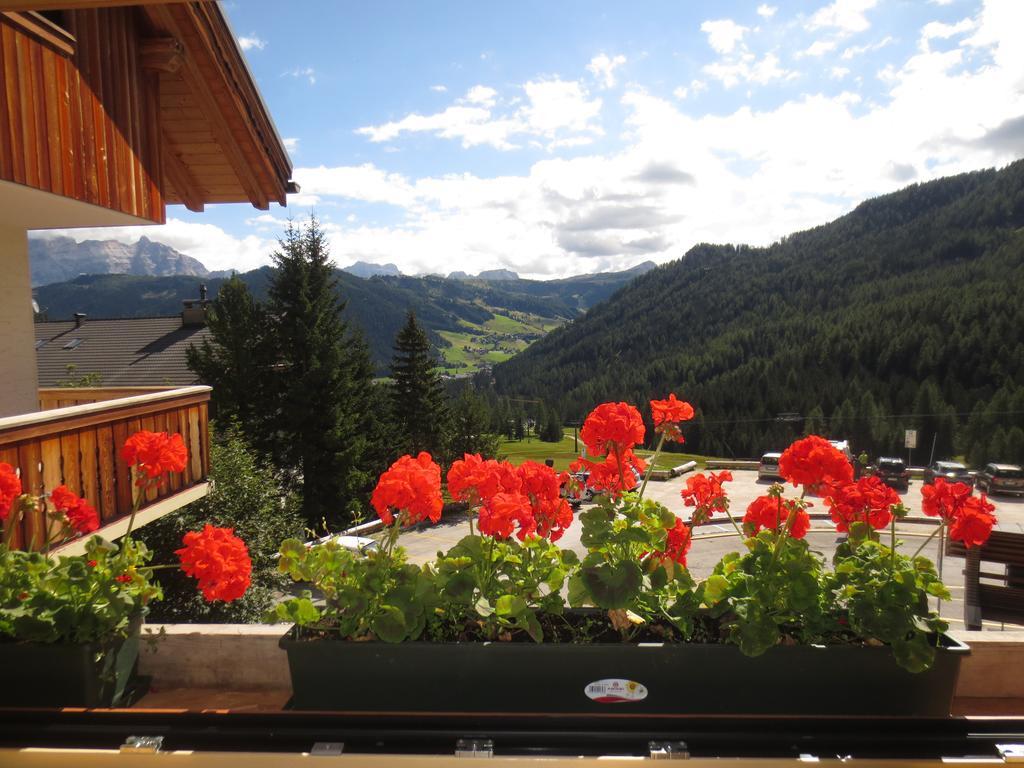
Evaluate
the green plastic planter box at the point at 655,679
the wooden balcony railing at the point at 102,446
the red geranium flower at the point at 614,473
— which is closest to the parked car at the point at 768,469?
the wooden balcony railing at the point at 102,446

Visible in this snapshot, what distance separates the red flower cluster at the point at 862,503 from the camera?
6.28 feet

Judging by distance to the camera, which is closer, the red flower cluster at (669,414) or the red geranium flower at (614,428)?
the red geranium flower at (614,428)

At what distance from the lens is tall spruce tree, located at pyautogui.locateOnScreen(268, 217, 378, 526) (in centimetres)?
2005

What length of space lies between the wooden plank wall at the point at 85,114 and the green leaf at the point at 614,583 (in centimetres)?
471

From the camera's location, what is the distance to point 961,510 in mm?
2023

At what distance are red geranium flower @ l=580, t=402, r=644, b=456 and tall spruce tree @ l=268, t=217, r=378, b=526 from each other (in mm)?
18756

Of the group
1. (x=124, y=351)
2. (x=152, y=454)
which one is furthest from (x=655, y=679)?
(x=124, y=351)

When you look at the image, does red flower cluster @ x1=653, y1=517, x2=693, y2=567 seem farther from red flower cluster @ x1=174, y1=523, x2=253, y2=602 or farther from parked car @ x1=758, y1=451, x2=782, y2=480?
parked car @ x1=758, y1=451, x2=782, y2=480

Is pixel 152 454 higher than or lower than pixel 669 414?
lower

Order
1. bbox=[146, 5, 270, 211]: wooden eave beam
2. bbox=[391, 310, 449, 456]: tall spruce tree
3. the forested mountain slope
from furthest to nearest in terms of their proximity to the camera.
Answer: the forested mountain slope → bbox=[391, 310, 449, 456]: tall spruce tree → bbox=[146, 5, 270, 211]: wooden eave beam

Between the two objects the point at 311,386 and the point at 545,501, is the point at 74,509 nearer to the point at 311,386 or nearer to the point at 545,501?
the point at 545,501

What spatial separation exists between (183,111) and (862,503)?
722 cm

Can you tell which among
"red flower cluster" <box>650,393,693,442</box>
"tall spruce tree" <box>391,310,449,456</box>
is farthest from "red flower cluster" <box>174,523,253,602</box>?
"tall spruce tree" <box>391,310,449,456</box>

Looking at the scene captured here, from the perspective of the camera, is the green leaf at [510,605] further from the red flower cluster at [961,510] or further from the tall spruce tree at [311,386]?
the tall spruce tree at [311,386]
